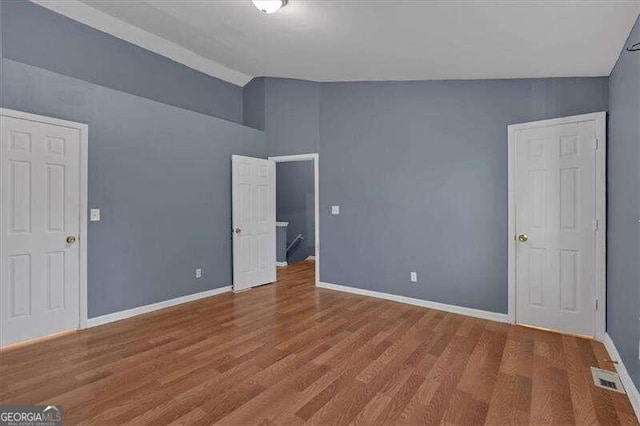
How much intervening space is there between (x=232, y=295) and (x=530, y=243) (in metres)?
3.70

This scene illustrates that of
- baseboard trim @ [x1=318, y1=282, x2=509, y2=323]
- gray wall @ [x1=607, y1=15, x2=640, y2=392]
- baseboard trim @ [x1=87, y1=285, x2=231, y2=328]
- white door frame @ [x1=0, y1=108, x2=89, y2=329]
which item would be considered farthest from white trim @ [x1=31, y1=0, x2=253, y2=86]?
gray wall @ [x1=607, y1=15, x2=640, y2=392]

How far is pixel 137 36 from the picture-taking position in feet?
14.2

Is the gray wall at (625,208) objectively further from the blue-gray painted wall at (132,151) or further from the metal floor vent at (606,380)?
the blue-gray painted wall at (132,151)

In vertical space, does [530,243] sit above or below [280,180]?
below

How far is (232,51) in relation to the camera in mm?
4125

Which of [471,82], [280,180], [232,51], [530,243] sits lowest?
[530,243]

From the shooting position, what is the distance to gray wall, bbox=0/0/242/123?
3562 millimetres

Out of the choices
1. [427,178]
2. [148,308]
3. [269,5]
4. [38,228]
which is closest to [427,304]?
[427,178]

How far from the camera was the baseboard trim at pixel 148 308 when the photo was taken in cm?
340

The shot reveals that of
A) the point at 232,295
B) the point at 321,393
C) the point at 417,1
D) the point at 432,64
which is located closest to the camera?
the point at 321,393

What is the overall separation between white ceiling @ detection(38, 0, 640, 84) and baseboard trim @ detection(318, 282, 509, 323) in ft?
8.40

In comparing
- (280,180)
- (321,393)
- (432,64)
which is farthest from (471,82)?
(280,180)

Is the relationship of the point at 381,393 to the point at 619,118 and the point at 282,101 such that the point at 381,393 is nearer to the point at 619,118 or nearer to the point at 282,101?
the point at 619,118

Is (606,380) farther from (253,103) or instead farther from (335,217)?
(253,103)
